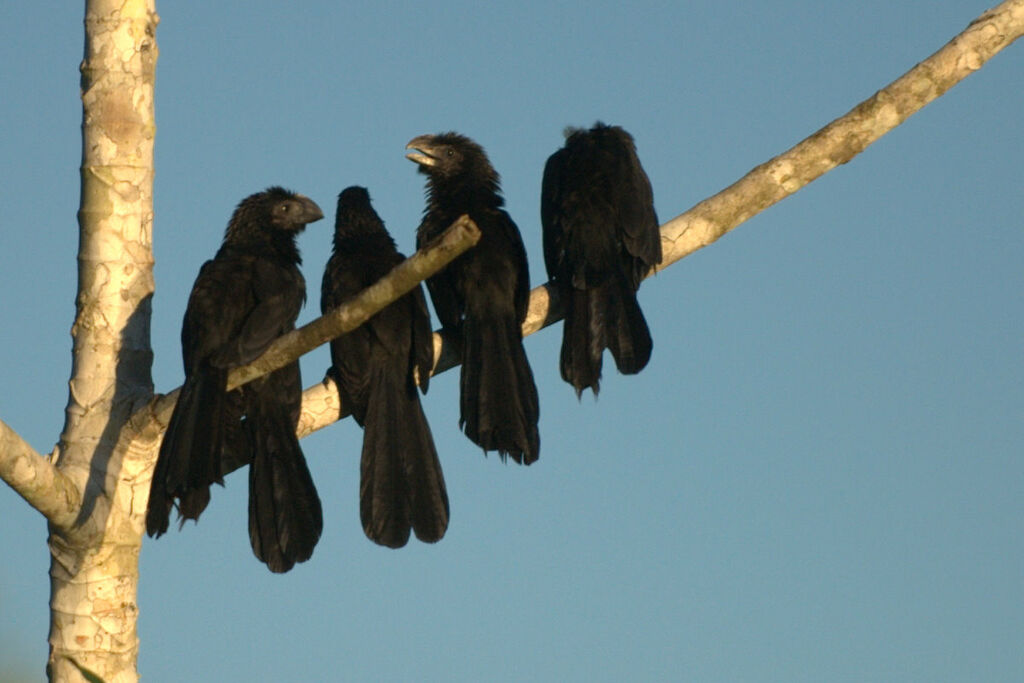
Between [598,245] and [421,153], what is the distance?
48.8 inches

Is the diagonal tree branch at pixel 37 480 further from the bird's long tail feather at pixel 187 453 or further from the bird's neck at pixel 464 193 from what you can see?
the bird's neck at pixel 464 193

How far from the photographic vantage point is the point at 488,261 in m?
6.07

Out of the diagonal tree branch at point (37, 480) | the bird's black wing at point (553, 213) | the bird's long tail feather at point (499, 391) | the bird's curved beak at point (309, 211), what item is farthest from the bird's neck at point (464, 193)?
the diagonal tree branch at point (37, 480)

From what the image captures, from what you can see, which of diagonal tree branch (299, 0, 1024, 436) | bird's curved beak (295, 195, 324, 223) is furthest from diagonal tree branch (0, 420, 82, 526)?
bird's curved beak (295, 195, 324, 223)

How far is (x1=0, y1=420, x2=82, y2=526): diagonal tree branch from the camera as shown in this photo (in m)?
4.30

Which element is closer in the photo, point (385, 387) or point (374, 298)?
point (374, 298)

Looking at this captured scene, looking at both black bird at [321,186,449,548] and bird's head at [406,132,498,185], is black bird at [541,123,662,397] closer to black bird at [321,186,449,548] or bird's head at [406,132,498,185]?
bird's head at [406,132,498,185]

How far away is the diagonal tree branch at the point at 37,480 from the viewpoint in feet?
14.1

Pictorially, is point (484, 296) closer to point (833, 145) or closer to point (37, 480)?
point (833, 145)

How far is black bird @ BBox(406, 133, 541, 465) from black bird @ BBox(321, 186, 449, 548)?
8.2 inches

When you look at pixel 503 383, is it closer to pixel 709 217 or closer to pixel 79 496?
pixel 709 217

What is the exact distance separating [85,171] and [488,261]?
177 cm

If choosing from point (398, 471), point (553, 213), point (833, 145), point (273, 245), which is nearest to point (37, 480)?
point (398, 471)

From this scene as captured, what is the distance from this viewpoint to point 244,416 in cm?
554
